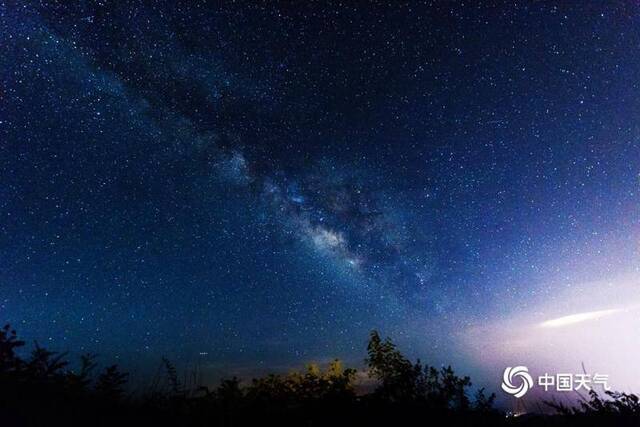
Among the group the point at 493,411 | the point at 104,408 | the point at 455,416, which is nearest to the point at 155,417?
the point at 104,408

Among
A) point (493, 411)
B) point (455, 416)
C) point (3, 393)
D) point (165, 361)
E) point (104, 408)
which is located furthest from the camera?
point (493, 411)

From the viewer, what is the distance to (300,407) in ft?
19.0

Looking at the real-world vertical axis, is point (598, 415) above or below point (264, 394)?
below

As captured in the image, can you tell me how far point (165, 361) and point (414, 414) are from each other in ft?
12.9

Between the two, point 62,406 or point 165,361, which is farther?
point 165,361

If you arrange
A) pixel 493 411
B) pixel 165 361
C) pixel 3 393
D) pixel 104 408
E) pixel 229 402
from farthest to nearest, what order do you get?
1. pixel 493 411
2. pixel 165 361
3. pixel 229 402
4. pixel 104 408
5. pixel 3 393

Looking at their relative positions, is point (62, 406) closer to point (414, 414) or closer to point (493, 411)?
point (414, 414)

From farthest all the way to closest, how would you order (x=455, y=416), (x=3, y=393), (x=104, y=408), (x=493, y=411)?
1. (x=493, y=411)
2. (x=455, y=416)
3. (x=104, y=408)
4. (x=3, y=393)

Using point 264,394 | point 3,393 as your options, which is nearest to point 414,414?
point 264,394

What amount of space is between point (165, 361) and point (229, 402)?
1.49 metres

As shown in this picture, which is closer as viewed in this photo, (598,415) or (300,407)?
(300,407)

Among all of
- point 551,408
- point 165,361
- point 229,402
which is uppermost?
point 165,361

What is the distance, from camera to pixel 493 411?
731 centimetres

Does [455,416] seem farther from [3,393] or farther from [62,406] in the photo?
[3,393]
